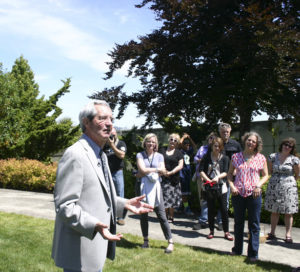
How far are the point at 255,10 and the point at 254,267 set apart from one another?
549 centimetres

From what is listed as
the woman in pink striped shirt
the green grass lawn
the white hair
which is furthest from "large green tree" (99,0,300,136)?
the white hair

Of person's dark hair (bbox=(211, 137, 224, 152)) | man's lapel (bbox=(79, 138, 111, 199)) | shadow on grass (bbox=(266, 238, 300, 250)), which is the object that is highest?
person's dark hair (bbox=(211, 137, 224, 152))

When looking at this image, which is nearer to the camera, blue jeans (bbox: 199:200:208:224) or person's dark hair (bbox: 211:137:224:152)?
person's dark hair (bbox: 211:137:224:152)

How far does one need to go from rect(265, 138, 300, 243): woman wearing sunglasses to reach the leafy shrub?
901 centimetres

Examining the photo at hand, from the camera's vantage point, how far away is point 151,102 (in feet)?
34.0

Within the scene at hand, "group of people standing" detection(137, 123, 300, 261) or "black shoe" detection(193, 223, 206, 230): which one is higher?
"group of people standing" detection(137, 123, 300, 261)

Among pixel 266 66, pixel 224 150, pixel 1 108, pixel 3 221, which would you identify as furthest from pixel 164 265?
pixel 1 108

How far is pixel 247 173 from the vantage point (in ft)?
17.7

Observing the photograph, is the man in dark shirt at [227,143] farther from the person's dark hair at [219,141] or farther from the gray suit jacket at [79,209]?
the gray suit jacket at [79,209]

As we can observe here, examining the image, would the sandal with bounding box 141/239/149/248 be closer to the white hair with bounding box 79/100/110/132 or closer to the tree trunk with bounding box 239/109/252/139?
the white hair with bounding box 79/100/110/132

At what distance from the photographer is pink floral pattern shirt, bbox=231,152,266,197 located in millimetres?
5301

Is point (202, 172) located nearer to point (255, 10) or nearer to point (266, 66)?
point (266, 66)

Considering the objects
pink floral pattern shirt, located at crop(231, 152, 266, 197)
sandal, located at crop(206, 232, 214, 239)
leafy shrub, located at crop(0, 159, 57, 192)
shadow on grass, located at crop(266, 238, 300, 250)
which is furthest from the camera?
leafy shrub, located at crop(0, 159, 57, 192)

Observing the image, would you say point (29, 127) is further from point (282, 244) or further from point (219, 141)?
point (282, 244)
